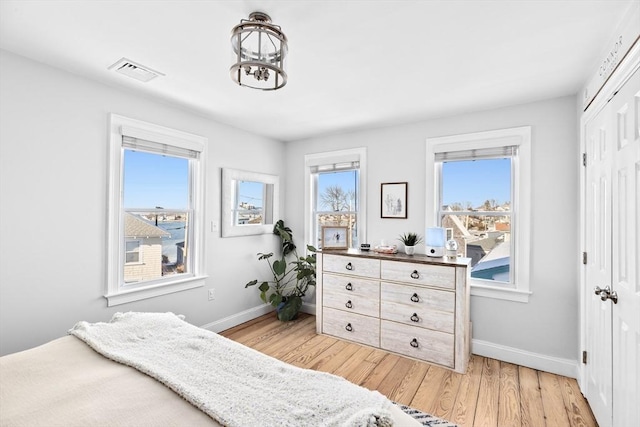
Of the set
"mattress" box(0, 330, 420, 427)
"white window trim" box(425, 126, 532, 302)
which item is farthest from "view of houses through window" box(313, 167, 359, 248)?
"mattress" box(0, 330, 420, 427)

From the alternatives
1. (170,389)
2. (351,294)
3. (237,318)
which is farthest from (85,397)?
(237,318)

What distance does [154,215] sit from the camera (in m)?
2.95

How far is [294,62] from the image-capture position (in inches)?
83.1

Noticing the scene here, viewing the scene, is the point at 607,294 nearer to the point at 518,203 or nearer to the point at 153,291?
the point at 518,203

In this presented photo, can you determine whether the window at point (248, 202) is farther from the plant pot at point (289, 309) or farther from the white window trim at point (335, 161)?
the plant pot at point (289, 309)

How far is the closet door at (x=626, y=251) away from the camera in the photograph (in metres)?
1.44

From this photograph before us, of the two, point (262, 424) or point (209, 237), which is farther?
point (209, 237)

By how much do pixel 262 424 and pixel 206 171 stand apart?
2849 millimetres

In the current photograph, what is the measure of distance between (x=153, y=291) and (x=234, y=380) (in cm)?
202

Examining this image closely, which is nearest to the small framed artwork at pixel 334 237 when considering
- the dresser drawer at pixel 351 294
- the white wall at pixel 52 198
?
the dresser drawer at pixel 351 294

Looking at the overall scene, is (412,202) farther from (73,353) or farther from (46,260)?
(46,260)

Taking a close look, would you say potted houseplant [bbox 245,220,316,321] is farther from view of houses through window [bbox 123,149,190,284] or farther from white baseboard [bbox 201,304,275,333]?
view of houses through window [bbox 123,149,190,284]

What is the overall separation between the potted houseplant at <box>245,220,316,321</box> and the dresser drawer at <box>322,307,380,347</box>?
55 centimetres

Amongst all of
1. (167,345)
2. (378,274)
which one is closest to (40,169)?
(167,345)
